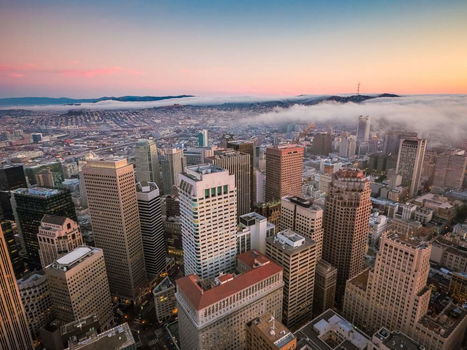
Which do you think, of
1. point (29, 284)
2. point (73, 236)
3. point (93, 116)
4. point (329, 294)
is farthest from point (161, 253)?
point (93, 116)

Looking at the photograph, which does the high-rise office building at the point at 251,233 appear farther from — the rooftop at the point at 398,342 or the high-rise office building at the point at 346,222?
the rooftop at the point at 398,342

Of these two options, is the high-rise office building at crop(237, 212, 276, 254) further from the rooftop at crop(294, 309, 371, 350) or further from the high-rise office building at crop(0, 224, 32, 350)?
the high-rise office building at crop(0, 224, 32, 350)

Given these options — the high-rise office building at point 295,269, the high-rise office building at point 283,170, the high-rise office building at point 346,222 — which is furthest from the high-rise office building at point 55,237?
the high-rise office building at point 283,170

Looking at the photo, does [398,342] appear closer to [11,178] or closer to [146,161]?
[146,161]

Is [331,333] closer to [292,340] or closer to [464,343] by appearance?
[292,340]

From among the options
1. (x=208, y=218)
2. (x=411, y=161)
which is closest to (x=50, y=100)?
(x=208, y=218)

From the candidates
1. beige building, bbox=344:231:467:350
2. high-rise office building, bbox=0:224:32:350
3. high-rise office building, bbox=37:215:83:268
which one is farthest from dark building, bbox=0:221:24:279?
beige building, bbox=344:231:467:350
